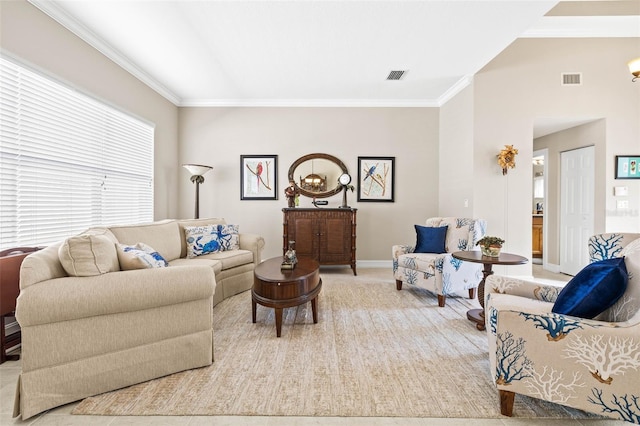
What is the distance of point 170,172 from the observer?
4652mm

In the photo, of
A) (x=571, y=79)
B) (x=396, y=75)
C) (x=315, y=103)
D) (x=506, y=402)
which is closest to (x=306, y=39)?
(x=396, y=75)

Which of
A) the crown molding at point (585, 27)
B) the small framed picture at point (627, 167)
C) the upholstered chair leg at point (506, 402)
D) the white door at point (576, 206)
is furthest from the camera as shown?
the white door at point (576, 206)

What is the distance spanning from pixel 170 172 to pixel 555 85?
6067mm

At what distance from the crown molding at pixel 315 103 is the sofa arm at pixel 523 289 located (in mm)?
3740

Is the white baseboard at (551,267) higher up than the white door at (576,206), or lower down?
lower down

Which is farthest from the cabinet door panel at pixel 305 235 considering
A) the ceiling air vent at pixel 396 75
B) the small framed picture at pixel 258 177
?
the ceiling air vent at pixel 396 75

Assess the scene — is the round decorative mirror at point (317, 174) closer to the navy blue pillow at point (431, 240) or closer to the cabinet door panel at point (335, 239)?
the cabinet door panel at point (335, 239)

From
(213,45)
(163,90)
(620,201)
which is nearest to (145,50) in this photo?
(213,45)

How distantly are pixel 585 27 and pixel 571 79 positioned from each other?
2.17 ft

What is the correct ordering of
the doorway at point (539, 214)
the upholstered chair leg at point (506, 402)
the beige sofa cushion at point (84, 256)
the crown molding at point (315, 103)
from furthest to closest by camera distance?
the doorway at point (539, 214)
the crown molding at point (315, 103)
the beige sofa cushion at point (84, 256)
the upholstered chair leg at point (506, 402)

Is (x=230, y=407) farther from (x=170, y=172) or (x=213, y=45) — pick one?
(x=170, y=172)

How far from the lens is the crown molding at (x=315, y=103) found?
4.79m

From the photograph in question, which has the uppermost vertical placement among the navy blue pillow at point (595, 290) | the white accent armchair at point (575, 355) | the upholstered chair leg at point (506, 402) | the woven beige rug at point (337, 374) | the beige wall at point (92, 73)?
the beige wall at point (92, 73)

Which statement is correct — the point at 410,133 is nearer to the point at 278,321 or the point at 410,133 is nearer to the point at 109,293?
the point at 278,321
